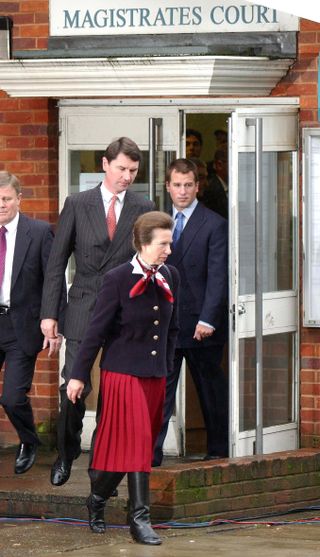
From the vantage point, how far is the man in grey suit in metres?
9.52

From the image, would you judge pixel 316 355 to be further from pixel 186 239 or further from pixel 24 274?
pixel 24 274

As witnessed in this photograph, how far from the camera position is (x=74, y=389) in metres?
8.96

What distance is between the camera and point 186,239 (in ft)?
34.6

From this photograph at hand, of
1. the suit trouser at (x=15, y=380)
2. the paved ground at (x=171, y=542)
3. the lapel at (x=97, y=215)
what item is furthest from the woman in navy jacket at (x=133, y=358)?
the suit trouser at (x=15, y=380)

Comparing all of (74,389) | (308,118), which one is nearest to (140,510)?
(74,389)

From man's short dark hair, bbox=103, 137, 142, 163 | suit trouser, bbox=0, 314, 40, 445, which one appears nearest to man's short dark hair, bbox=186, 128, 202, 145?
man's short dark hair, bbox=103, 137, 142, 163

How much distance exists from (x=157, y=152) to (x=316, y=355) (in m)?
1.76

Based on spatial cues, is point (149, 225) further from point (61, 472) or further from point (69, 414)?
point (61, 472)

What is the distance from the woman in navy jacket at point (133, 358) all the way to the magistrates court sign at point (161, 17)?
2.32 m

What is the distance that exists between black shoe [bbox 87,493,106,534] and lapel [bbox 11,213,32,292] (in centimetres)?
148

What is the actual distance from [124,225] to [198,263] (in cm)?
104

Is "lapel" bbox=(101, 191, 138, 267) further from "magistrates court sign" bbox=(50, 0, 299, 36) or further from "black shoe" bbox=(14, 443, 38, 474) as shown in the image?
"magistrates court sign" bbox=(50, 0, 299, 36)

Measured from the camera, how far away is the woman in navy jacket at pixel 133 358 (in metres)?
8.86

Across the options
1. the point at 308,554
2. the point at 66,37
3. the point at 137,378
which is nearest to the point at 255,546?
the point at 308,554
